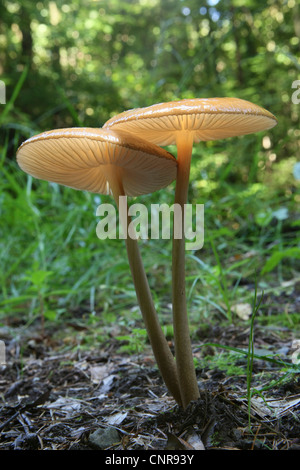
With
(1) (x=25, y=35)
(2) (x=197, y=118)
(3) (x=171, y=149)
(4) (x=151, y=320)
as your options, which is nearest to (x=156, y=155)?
(2) (x=197, y=118)

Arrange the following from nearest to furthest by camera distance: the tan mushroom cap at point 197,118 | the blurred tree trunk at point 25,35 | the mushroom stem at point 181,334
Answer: the tan mushroom cap at point 197,118, the mushroom stem at point 181,334, the blurred tree trunk at point 25,35

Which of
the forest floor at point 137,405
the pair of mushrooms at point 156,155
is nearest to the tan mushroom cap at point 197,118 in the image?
the pair of mushrooms at point 156,155

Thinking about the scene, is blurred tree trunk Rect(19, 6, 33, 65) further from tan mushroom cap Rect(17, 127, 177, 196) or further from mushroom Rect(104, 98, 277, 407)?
mushroom Rect(104, 98, 277, 407)

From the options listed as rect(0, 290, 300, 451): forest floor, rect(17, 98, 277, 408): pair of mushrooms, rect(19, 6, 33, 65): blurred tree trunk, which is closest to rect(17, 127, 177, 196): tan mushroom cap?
rect(17, 98, 277, 408): pair of mushrooms

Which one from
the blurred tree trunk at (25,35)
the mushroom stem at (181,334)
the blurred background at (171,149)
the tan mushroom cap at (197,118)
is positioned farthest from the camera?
the blurred tree trunk at (25,35)

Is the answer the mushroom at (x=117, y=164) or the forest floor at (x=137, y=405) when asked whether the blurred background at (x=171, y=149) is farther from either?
the mushroom at (x=117, y=164)

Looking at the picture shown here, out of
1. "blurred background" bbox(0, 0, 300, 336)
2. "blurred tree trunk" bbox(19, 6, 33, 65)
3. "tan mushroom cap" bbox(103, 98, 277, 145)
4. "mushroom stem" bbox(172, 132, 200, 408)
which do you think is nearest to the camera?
"tan mushroom cap" bbox(103, 98, 277, 145)

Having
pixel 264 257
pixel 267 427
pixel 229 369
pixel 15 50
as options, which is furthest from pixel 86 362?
pixel 15 50

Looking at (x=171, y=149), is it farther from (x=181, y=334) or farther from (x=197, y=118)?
(x=181, y=334)
